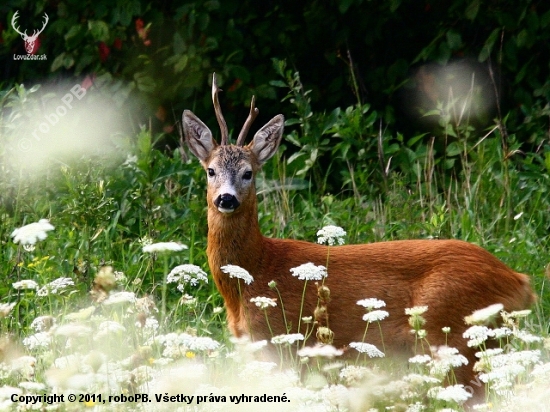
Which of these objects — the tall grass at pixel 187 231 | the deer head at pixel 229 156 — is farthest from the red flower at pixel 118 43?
the deer head at pixel 229 156

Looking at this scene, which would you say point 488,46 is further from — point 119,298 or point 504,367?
point 119,298

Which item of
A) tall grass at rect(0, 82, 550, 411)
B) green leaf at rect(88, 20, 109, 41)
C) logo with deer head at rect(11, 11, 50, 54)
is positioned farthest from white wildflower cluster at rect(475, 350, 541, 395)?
logo with deer head at rect(11, 11, 50, 54)

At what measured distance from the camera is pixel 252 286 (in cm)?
499

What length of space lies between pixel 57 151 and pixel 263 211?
4.51 ft

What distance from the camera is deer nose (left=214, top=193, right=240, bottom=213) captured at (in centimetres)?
505

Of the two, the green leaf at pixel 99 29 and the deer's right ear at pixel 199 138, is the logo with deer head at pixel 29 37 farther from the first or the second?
the deer's right ear at pixel 199 138

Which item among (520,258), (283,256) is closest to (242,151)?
(283,256)

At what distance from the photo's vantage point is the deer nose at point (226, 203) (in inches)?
199

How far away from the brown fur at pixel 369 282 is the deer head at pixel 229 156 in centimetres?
4

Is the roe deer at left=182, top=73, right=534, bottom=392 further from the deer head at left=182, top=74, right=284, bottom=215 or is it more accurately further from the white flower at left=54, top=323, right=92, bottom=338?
the white flower at left=54, top=323, right=92, bottom=338

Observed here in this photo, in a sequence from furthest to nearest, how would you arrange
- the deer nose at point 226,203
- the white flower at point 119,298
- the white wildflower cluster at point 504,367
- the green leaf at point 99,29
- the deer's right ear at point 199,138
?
1. the green leaf at point 99,29
2. the deer's right ear at point 199,138
3. the deer nose at point 226,203
4. the white flower at point 119,298
5. the white wildflower cluster at point 504,367

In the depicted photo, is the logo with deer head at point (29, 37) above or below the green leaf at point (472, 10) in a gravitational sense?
above

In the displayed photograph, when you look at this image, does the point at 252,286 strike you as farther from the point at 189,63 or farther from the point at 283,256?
the point at 189,63

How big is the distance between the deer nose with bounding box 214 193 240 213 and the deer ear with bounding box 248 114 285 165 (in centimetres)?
57
